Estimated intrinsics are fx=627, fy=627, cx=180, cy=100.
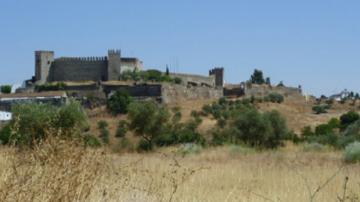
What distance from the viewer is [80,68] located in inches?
3246

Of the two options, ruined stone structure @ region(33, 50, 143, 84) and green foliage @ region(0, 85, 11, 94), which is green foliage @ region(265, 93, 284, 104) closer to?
ruined stone structure @ region(33, 50, 143, 84)

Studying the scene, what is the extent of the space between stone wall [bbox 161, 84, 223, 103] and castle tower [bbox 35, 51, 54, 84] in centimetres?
2028

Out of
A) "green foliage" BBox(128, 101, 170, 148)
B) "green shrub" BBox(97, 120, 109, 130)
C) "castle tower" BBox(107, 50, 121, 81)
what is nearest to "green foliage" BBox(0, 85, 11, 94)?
"castle tower" BBox(107, 50, 121, 81)

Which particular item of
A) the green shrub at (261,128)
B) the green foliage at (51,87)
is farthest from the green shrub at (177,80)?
the green shrub at (261,128)

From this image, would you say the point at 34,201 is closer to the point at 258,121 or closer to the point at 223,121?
the point at 258,121

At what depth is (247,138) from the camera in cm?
2900

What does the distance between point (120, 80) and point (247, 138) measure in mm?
52233

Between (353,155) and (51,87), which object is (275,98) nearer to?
(51,87)

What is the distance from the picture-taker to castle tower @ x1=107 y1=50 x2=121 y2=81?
81.5m

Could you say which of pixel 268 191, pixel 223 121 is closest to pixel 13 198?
pixel 268 191

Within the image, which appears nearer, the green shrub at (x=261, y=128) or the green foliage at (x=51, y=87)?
the green shrub at (x=261, y=128)

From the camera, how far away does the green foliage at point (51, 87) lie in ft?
247

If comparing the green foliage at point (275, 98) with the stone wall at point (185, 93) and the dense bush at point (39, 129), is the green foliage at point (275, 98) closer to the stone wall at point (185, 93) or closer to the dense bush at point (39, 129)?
the stone wall at point (185, 93)

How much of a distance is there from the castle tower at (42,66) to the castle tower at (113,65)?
832cm
